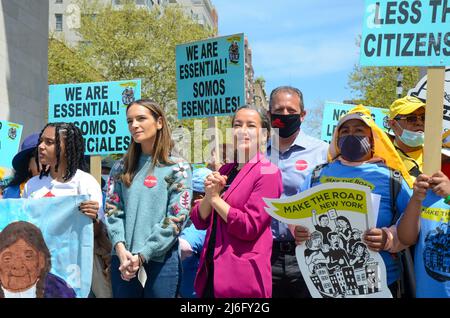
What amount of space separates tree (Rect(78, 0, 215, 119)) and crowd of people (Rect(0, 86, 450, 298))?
902 inches

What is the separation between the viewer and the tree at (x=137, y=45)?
26.9 meters

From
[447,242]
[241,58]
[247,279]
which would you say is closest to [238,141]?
[247,279]

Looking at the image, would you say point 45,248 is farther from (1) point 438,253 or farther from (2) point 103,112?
(2) point 103,112

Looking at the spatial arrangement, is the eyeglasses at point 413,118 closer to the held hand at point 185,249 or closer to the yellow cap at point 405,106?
the yellow cap at point 405,106

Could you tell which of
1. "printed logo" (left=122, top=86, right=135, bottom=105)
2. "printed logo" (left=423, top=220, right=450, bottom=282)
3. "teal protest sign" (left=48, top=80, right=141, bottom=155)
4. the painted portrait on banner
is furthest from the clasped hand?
"printed logo" (left=122, top=86, right=135, bottom=105)

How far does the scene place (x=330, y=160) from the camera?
3.64 metres

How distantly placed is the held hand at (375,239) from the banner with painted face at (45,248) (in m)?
1.62

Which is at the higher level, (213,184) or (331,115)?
(331,115)

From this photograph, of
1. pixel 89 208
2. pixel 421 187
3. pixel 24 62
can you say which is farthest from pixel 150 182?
pixel 24 62

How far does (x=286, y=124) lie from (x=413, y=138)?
2.79 feet

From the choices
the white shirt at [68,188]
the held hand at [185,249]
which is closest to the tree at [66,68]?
the white shirt at [68,188]

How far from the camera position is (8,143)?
7.61m
